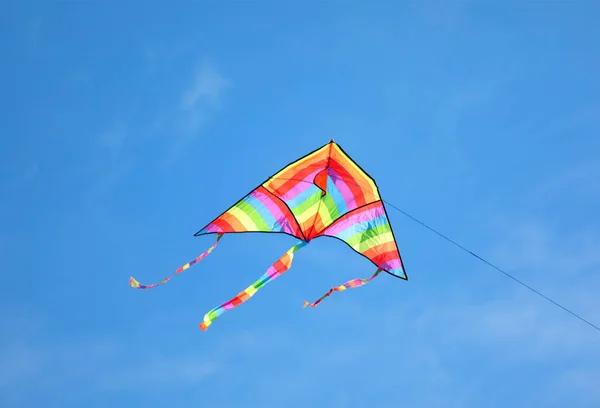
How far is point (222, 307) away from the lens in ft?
31.1

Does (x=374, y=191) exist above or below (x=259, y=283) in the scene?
above

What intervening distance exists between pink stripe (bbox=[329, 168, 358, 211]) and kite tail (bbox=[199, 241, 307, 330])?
4.15 feet

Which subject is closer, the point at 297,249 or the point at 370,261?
the point at 297,249

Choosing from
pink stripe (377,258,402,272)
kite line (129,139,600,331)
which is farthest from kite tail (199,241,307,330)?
pink stripe (377,258,402,272)

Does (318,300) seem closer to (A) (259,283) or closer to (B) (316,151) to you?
(A) (259,283)

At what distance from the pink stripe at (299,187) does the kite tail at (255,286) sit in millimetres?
985

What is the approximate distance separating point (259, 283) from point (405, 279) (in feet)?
8.81

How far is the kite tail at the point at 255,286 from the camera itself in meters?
9.26

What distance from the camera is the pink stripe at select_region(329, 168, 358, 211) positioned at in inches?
440

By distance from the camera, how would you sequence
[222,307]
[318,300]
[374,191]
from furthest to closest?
[374,191] < [318,300] < [222,307]

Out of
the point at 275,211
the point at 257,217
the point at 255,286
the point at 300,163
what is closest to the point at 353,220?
the point at 275,211

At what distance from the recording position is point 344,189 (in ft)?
37.2

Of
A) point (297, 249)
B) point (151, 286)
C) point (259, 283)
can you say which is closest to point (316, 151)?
point (297, 249)

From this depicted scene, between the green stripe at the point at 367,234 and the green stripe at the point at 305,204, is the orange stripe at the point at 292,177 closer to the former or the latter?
the green stripe at the point at 305,204
